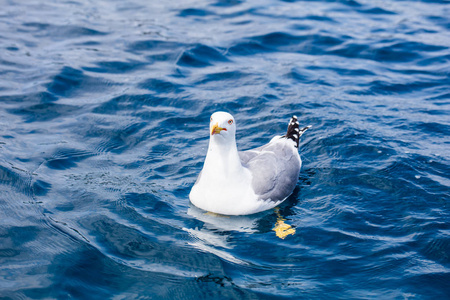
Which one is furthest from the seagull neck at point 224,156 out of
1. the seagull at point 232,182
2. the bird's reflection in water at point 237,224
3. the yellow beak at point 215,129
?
the bird's reflection in water at point 237,224

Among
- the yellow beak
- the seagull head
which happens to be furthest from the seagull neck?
the yellow beak

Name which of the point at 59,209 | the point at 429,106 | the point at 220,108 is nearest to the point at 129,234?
the point at 59,209

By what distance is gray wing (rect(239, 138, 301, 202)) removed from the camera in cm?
760

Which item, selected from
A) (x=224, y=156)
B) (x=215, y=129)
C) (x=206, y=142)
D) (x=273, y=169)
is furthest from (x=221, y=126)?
→ (x=206, y=142)

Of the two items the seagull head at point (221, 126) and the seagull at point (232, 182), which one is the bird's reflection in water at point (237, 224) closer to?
the seagull at point (232, 182)

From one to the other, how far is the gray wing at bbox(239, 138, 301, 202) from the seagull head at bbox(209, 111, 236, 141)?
0.86 meters

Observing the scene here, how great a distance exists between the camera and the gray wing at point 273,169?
7602 mm

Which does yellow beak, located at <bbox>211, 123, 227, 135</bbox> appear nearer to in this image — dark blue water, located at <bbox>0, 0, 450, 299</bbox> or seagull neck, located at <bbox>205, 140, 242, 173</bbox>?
seagull neck, located at <bbox>205, 140, 242, 173</bbox>

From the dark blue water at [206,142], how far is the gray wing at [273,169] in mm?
286

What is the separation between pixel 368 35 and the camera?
568 inches

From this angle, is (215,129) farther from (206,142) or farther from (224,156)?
(206,142)

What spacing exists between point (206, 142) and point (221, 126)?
2710mm

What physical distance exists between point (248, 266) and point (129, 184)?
2.66 m

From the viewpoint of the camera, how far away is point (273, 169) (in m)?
7.86
